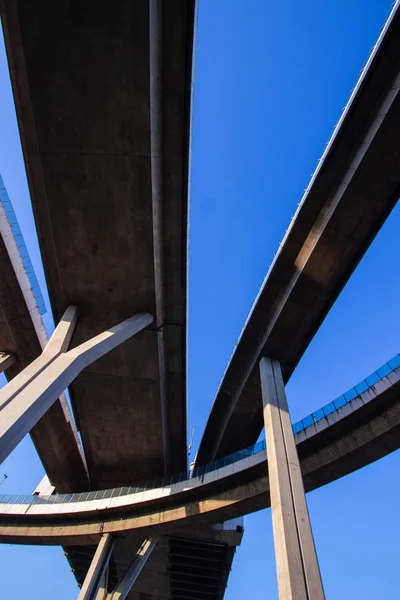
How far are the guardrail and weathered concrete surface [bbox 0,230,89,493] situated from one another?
277 cm

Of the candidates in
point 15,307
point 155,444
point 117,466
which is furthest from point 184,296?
point 117,466

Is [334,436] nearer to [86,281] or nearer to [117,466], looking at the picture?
[86,281]

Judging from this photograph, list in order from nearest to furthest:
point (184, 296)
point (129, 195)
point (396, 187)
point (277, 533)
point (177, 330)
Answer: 1. point (277, 533)
2. point (396, 187)
3. point (129, 195)
4. point (184, 296)
5. point (177, 330)

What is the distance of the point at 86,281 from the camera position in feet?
50.0

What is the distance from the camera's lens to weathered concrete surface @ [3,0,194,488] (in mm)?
10133

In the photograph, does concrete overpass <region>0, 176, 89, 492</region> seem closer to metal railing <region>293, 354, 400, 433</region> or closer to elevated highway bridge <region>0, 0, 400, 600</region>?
elevated highway bridge <region>0, 0, 400, 600</region>

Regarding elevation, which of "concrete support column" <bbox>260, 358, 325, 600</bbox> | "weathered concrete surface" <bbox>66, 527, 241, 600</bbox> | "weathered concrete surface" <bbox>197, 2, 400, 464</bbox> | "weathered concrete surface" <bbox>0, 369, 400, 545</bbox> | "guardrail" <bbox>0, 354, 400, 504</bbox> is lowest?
"concrete support column" <bbox>260, 358, 325, 600</bbox>

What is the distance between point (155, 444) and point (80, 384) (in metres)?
5.43

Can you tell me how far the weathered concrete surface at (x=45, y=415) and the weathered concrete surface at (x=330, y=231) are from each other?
340 inches

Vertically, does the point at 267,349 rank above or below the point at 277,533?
above

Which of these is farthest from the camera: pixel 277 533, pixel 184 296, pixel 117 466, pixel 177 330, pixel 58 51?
pixel 117 466

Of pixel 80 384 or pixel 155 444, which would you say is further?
pixel 155 444

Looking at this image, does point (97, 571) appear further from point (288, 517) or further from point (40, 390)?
point (288, 517)

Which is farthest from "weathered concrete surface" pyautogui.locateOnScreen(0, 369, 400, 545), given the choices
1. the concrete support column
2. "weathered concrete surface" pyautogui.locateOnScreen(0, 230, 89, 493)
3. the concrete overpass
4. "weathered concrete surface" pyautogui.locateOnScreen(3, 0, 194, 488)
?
"weathered concrete surface" pyautogui.locateOnScreen(3, 0, 194, 488)
